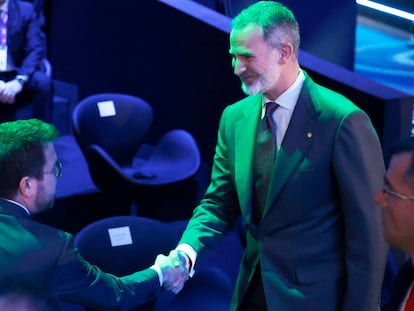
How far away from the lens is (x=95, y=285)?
105 inches

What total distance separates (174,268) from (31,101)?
3013mm

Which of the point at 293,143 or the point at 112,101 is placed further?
the point at 112,101

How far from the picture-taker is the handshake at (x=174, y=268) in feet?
9.61

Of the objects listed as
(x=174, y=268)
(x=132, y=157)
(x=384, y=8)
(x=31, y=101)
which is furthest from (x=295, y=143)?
(x=384, y=8)

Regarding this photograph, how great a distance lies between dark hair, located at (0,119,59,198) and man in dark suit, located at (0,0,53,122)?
10.0ft

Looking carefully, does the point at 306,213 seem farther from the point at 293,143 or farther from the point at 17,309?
the point at 17,309

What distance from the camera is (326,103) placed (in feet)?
8.36

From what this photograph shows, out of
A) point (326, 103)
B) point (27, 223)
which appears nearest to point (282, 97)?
point (326, 103)

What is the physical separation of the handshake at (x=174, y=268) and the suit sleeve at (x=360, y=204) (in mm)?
659

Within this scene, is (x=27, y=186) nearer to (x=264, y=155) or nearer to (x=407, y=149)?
(x=264, y=155)

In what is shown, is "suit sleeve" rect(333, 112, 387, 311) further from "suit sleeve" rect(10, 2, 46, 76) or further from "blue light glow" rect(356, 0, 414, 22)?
"blue light glow" rect(356, 0, 414, 22)

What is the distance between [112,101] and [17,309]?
314 cm

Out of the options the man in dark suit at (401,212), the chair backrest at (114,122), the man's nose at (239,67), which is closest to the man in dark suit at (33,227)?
the man's nose at (239,67)

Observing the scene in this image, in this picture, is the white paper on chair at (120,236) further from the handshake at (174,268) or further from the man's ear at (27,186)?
the man's ear at (27,186)
